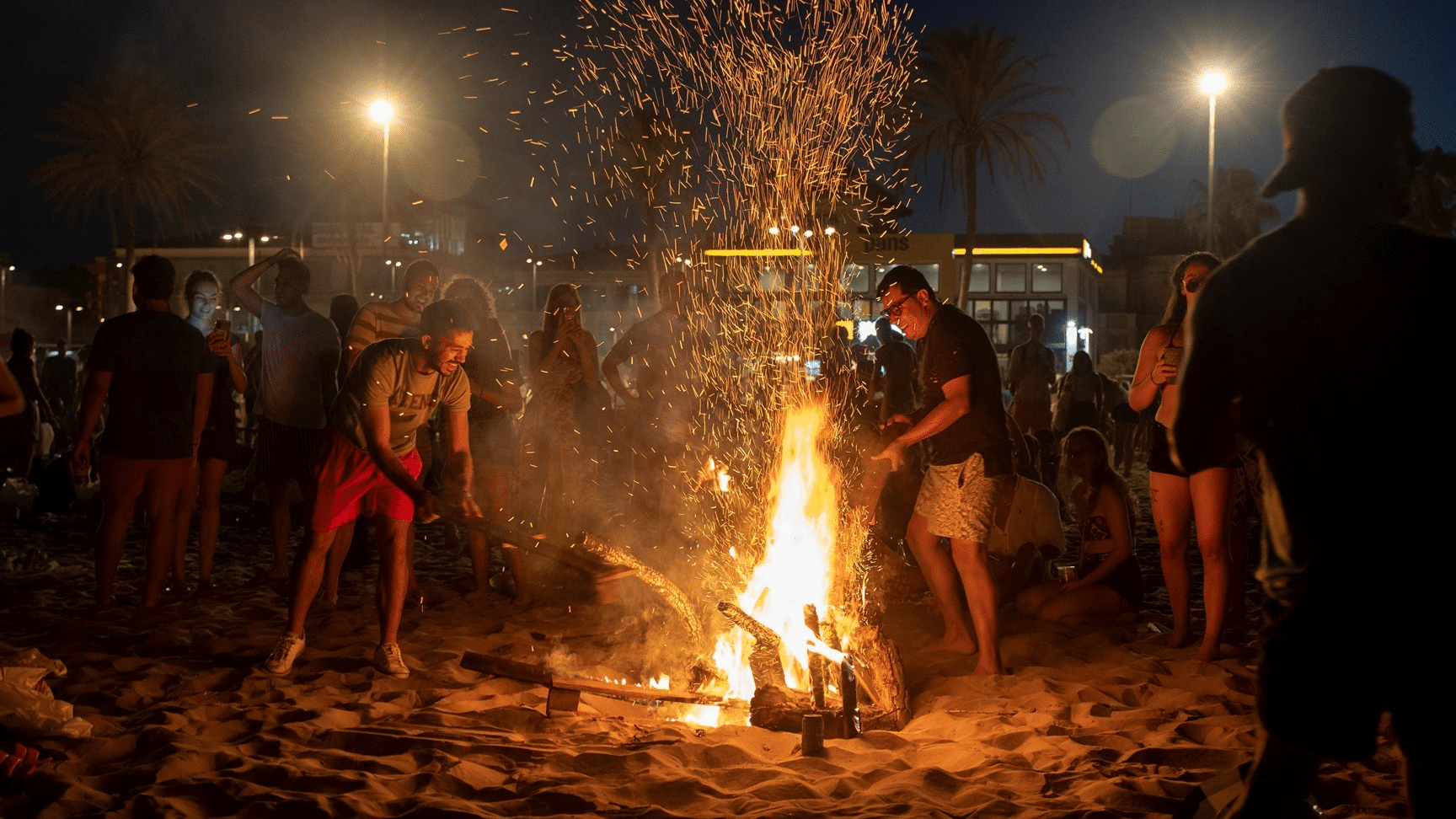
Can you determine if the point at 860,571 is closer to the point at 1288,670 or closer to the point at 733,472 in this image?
the point at 733,472

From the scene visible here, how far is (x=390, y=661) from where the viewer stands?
487 cm

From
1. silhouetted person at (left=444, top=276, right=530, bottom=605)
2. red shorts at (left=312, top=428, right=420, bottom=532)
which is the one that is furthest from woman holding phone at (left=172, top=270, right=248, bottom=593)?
red shorts at (left=312, top=428, right=420, bottom=532)

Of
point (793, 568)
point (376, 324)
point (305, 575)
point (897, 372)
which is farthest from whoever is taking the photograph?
point (897, 372)

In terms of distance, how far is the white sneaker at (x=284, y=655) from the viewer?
4.79 m

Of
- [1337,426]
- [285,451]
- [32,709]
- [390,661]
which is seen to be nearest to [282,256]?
[285,451]

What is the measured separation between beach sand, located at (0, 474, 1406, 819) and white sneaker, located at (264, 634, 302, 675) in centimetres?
7

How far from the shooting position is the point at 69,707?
3.81 metres

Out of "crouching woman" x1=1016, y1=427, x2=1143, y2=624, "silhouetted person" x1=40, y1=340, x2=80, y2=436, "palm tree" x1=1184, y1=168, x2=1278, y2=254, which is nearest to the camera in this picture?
"crouching woman" x1=1016, y1=427, x2=1143, y2=624

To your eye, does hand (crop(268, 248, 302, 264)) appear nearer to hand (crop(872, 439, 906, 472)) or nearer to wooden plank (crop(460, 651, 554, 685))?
wooden plank (crop(460, 651, 554, 685))

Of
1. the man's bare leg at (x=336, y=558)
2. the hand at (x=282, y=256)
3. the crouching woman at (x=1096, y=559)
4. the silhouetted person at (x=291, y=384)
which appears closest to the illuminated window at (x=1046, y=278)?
the crouching woman at (x=1096, y=559)

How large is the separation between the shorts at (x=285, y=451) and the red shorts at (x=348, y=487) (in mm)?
1576

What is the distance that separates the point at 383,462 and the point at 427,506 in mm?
312

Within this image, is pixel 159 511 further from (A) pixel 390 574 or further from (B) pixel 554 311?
(B) pixel 554 311

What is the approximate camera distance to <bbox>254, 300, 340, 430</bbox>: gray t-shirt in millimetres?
6457
